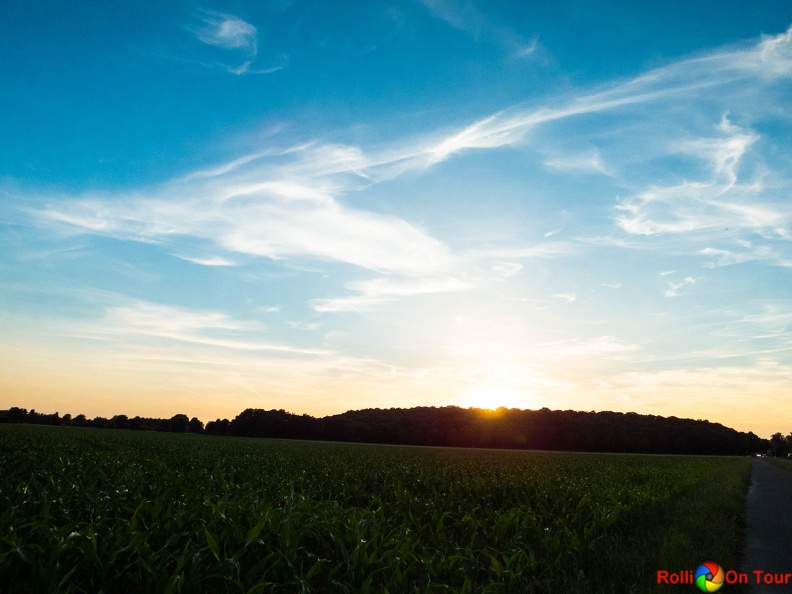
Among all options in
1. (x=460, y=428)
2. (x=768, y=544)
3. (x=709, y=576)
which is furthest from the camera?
(x=460, y=428)

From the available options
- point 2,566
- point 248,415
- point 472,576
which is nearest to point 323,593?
point 472,576

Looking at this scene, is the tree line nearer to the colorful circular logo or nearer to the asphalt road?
the asphalt road

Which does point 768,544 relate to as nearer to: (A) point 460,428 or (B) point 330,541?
(B) point 330,541

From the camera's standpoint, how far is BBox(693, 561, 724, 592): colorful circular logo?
783cm

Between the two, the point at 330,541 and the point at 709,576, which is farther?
the point at 330,541

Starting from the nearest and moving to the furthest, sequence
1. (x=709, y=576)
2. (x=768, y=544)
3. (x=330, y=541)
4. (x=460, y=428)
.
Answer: (x=709, y=576) < (x=330, y=541) < (x=768, y=544) < (x=460, y=428)

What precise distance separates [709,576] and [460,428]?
133 m

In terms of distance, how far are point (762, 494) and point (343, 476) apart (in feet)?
65.5

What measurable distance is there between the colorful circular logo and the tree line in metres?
122

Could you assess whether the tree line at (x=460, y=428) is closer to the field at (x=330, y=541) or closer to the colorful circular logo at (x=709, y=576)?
the field at (x=330, y=541)

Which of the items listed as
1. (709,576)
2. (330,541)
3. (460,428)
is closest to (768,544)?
(709,576)

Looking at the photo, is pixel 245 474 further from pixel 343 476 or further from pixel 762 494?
pixel 762 494

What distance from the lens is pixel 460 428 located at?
13712cm

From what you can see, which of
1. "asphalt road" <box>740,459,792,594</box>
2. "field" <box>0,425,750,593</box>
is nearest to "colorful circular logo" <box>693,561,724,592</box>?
"field" <box>0,425,750,593</box>
